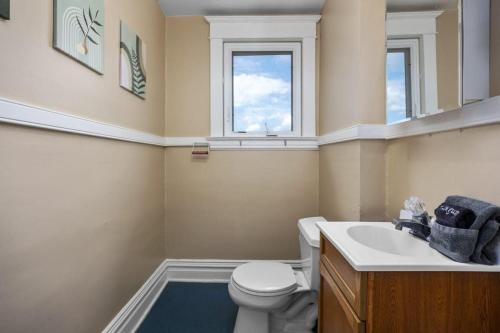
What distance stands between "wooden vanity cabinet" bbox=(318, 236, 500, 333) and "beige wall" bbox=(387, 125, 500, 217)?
310 mm

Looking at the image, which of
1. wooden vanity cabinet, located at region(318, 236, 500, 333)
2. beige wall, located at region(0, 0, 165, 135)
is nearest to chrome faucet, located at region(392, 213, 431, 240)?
wooden vanity cabinet, located at region(318, 236, 500, 333)

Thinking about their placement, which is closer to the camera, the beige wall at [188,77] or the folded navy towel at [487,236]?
the folded navy towel at [487,236]

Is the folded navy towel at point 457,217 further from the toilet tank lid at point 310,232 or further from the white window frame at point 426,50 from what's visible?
the toilet tank lid at point 310,232

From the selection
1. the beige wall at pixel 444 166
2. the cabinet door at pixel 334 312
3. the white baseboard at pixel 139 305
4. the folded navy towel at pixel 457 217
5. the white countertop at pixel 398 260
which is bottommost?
the white baseboard at pixel 139 305

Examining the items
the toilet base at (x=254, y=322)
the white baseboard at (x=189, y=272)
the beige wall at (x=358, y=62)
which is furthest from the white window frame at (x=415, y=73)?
the white baseboard at (x=189, y=272)

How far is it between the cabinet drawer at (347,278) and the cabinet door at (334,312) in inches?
0.9

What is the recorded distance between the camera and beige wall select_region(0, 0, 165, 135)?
2.65 ft

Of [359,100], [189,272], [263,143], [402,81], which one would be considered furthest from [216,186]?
[402,81]

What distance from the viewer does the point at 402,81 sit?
47.2 inches

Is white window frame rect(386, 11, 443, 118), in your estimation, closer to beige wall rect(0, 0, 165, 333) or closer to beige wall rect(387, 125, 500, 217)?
beige wall rect(387, 125, 500, 217)

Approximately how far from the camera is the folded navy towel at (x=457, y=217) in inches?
28.4

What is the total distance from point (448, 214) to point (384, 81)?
872 mm

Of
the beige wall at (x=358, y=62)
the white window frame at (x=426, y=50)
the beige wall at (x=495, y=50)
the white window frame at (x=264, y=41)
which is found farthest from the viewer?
the white window frame at (x=264, y=41)

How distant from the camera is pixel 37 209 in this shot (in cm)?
90
